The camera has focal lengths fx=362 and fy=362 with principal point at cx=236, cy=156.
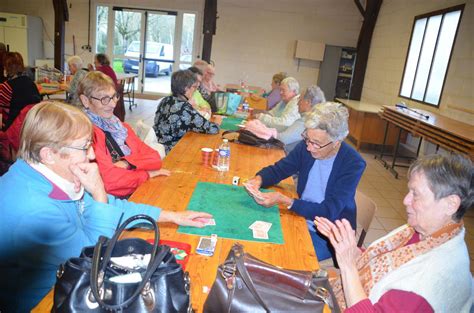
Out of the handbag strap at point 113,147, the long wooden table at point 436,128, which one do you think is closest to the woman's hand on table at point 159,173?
the handbag strap at point 113,147

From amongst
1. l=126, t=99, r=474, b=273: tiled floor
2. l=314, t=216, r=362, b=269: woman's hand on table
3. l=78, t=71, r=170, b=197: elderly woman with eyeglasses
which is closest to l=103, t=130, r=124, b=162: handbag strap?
l=78, t=71, r=170, b=197: elderly woman with eyeglasses

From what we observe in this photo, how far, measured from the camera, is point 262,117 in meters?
4.27

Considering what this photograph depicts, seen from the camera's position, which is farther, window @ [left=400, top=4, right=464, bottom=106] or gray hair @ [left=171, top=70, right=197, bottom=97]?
window @ [left=400, top=4, right=464, bottom=106]

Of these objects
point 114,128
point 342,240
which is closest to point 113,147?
point 114,128

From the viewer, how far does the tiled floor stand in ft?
12.2

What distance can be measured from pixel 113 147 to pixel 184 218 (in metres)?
1.05

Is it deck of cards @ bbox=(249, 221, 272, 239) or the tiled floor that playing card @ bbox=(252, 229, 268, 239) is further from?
the tiled floor

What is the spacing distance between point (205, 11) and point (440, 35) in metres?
5.56

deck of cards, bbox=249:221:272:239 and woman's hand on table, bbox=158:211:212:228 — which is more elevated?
woman's hand on table, bbox=158:211:212:228

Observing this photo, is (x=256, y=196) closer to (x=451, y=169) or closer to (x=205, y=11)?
(x=451, y=169)

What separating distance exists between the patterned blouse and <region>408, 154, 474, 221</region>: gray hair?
237 centimetres

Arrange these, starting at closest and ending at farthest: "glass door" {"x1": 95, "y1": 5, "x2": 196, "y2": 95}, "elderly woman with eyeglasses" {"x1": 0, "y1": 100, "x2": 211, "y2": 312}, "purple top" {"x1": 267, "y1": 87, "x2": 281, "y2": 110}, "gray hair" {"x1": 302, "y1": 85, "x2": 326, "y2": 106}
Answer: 1. "elderly woman with eyeglasses" {"x1": 0, "y1": 100, "x2": 211, "y2": 312}
2. "gray hair" {"x1": 302, "y1": 85, "x2": 326, "y2": 106}
3. "purple top" {"x1": 267, "y1": 87, "x2": 281, "y2": 110}
4. "glass door" {"x1": 95, "y1": 5, "x2": 196, "y2": 95}

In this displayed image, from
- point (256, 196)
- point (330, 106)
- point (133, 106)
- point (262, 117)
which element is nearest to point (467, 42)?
point (262, 117)

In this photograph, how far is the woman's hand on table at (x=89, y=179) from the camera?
55.0 inches
